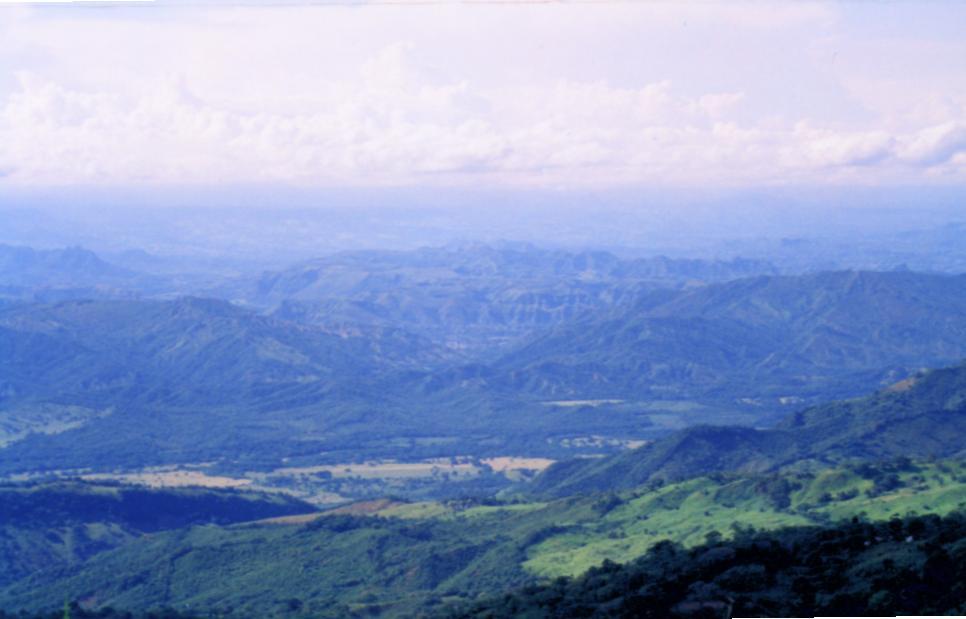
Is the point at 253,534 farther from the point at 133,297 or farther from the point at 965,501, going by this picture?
the point at 133,297

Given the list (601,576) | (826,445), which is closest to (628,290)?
(826,445)

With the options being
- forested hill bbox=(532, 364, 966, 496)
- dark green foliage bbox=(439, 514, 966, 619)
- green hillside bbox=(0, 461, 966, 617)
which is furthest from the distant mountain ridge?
dark green foliage bbox=(439, 514, 966, 619)

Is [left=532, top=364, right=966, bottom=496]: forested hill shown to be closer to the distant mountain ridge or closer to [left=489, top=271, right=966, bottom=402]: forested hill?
[left=489, top=271, right=966, bottom=402]: forested hill

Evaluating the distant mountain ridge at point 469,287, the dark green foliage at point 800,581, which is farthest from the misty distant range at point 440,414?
the dark green foliage at point 800,581

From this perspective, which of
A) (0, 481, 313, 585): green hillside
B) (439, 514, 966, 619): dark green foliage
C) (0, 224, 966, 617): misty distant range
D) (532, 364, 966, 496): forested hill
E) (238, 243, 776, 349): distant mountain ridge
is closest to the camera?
(439, 514, 966, 619): dark green foliage

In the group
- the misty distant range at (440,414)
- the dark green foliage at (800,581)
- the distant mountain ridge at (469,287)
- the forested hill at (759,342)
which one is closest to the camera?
the dark green foliage at (800,581)

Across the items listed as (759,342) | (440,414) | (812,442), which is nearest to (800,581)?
(812,442)

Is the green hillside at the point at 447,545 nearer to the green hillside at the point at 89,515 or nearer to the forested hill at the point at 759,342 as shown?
the green hillside at the point at 89,515
